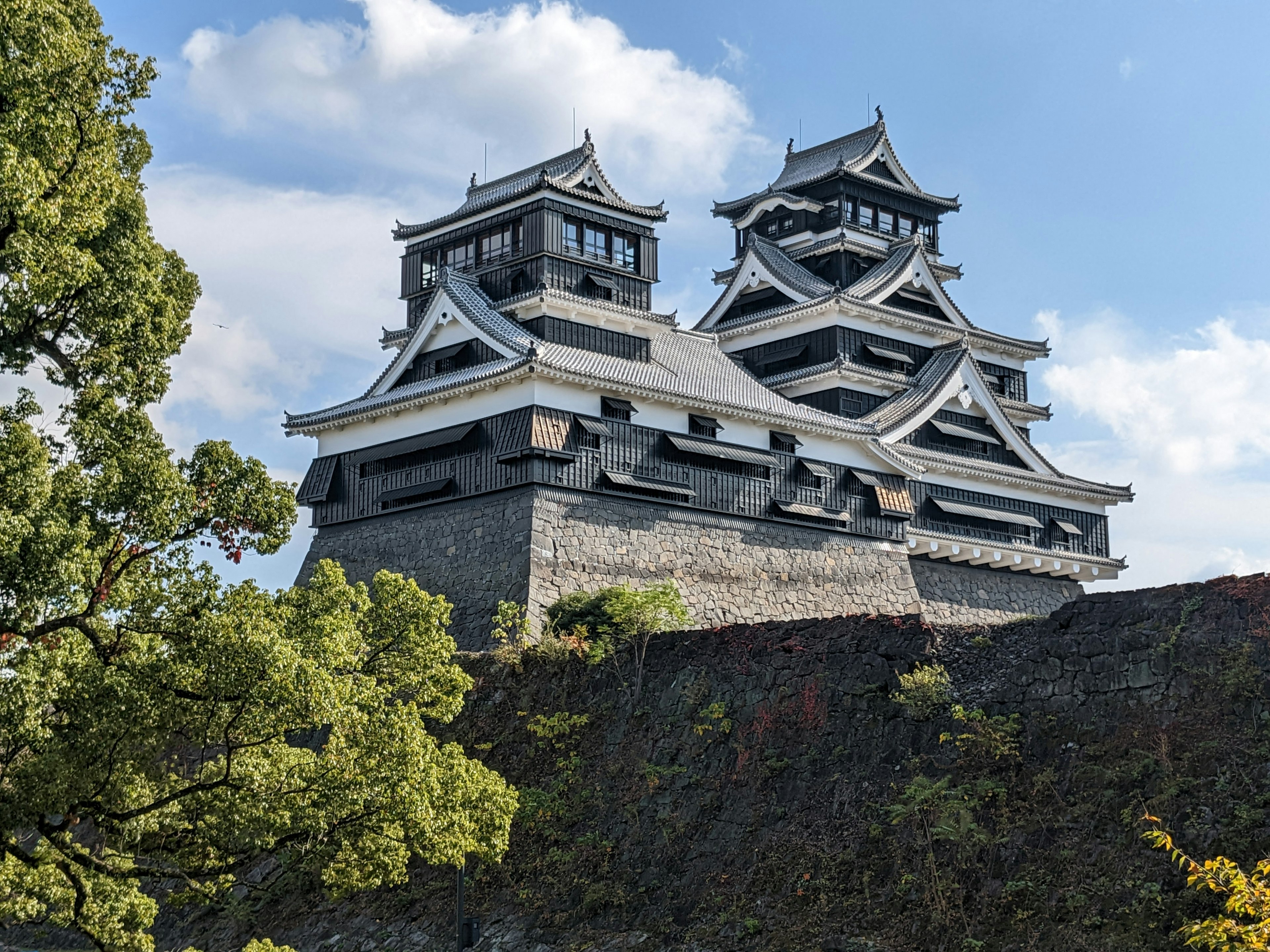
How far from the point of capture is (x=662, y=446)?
1332 inches

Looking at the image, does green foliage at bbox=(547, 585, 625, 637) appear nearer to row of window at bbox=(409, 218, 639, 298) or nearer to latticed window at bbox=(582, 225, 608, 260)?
row of window at bbox=(409, 218, 639, 298)

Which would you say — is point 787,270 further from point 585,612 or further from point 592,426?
point 585,612

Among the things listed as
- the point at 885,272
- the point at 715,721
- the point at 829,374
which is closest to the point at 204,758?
the point at 715,721

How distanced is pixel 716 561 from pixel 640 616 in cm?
804

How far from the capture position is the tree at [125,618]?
13430 mm

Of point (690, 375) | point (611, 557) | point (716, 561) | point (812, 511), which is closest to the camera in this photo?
point (611, 557)

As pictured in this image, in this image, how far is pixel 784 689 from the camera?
74.9ft

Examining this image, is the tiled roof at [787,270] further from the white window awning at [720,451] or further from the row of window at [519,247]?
the white window awning at [720,451]

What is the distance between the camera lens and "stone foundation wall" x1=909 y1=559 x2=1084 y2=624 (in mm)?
39500

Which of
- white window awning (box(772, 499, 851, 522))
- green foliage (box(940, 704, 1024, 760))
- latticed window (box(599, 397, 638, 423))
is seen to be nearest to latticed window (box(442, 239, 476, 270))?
latticed window (box(599, 397, 638, 423))

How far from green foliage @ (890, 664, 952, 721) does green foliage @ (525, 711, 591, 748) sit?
6.28 meters

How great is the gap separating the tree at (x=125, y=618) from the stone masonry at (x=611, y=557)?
1470 centimetres

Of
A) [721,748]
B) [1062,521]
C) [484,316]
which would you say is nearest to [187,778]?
[721,748]

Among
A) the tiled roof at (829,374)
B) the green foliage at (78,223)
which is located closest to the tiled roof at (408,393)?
the tiled roof at (829,374)
